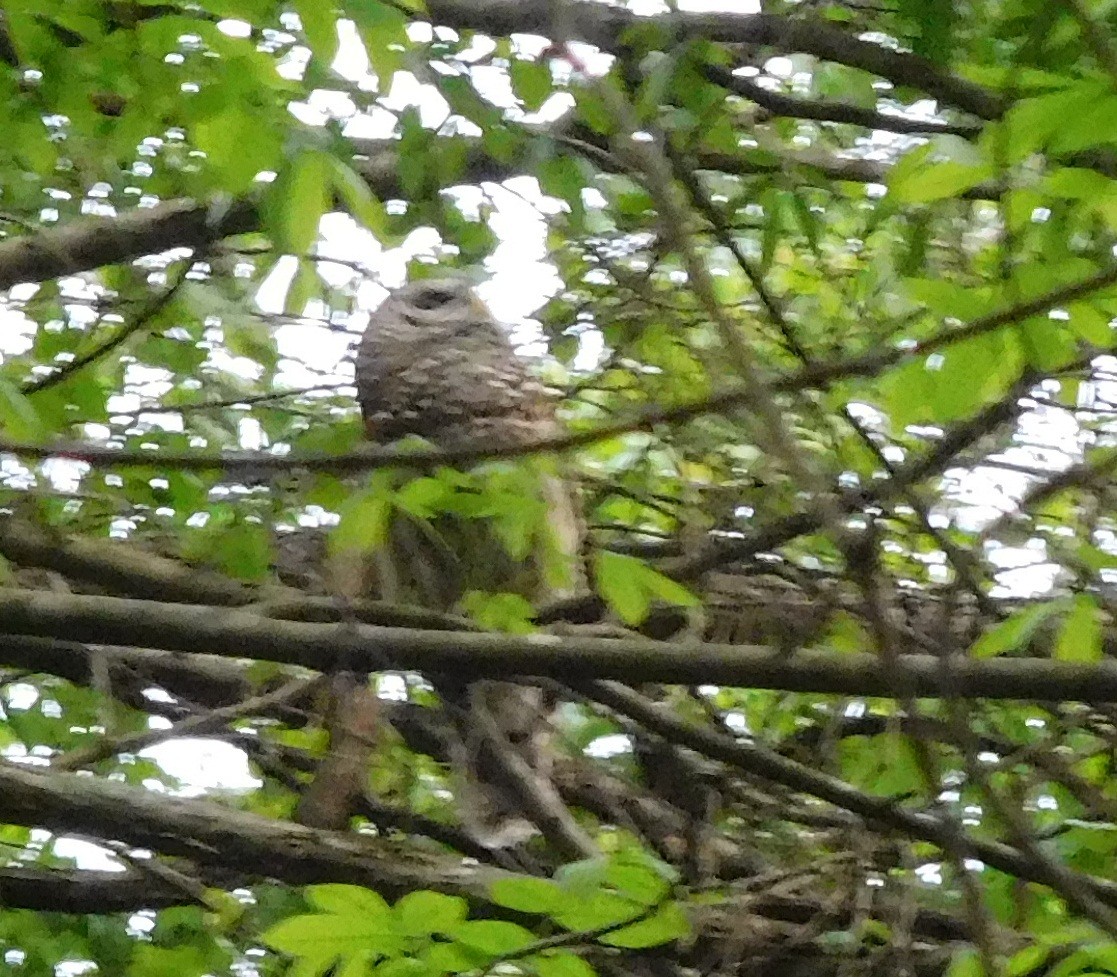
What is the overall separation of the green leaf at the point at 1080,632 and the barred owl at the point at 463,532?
15.5 inches

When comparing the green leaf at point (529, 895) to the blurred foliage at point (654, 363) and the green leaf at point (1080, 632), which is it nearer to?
the blurred foliage at point (654, 363)

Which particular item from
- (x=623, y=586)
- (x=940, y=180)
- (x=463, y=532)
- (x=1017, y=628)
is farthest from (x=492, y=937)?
(x=463, y=532)

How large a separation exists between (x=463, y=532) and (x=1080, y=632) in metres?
0.97

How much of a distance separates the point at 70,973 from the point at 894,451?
1133 mm

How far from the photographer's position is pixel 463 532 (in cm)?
191

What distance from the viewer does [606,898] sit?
99cm

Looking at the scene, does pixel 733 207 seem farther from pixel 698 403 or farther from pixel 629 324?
pixel 698 403

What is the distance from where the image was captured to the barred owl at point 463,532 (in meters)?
1.56

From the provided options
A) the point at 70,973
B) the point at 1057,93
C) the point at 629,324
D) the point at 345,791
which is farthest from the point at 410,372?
the point at 1057,93

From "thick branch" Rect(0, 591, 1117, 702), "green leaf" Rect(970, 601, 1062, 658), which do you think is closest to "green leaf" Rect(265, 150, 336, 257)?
"thick branch" Rect(0, 591, 1117, 702)

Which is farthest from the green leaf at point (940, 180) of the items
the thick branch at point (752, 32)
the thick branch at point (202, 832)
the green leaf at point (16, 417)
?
the thick branch at point (202, 832)

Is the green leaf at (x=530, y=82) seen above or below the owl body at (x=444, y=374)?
below

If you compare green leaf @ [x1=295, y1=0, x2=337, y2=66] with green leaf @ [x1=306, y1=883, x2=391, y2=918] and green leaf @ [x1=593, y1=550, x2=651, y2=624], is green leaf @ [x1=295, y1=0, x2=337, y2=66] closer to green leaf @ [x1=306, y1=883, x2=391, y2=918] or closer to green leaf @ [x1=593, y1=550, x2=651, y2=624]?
green leaf @ [x1=593, y1=550, x2=651, y2=624]

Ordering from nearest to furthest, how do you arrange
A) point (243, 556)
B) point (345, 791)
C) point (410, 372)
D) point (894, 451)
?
point (243, 556) → point (345, 791) → point (894, 451) → point (410, 372)
